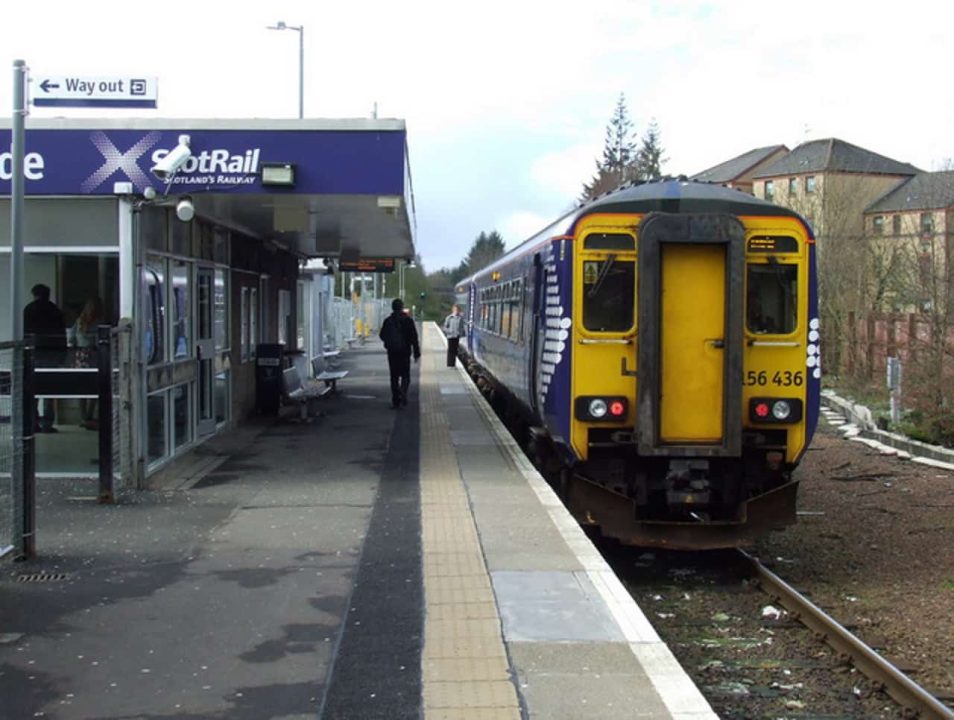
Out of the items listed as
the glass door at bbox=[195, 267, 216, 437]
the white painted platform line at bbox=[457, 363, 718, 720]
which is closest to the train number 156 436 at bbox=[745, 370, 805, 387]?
the white painted platform line at bbox=[457, 363, 718, 720]

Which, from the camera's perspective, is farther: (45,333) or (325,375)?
(325,375)

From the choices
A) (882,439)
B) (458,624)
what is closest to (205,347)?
(458,624)

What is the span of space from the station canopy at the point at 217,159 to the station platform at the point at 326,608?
2.90 metres

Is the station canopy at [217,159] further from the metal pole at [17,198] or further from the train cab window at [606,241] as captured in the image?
the train cab window at [606,241]

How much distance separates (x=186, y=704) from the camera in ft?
15.6

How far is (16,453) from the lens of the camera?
284 inches

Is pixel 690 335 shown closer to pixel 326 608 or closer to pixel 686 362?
pixel 686 362

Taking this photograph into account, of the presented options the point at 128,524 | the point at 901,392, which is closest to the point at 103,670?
the point at 128,524

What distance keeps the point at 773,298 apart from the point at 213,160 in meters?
5.50

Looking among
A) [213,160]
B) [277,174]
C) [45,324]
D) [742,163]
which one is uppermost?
[742,163]

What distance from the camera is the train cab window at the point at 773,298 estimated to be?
Result: 8883 millimetres

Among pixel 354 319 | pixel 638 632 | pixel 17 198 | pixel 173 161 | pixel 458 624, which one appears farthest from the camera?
pixel 354 319

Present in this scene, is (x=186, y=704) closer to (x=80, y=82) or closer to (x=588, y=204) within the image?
(x=588, y=204)

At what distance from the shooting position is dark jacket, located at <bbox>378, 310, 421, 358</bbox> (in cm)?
1834
